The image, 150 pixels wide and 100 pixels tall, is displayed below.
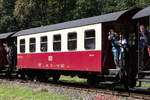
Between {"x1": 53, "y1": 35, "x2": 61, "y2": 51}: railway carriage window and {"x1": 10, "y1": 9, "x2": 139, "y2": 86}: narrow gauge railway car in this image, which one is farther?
{"x1": 53, "y1": 35, "x2": 61, "y2": 51}: railway carriage window

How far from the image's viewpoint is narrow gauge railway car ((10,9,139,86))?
12156mm

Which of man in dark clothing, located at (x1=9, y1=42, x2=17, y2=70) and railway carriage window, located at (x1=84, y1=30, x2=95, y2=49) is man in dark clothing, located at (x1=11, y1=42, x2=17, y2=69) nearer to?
man in dark clothing, located at (x1=9, y1=42, x2=17, y2=70)

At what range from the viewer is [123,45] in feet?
38.0

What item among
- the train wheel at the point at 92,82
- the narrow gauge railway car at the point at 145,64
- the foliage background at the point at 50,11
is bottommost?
the train wheel at the point at 92,82

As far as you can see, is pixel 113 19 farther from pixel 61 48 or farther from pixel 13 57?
pixel 13 57

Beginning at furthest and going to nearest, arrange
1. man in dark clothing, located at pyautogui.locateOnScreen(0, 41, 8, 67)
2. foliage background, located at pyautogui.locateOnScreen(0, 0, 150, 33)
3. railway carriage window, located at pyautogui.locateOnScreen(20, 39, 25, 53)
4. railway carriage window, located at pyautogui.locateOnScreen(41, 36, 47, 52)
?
foliage background, located at pyautogui.locateOnScreen(0, 0, 150, 33) < man in dark clothing, located at pyautogui.locateOnScreen(0, 41, 8, 67) < railway carriage window, located at pyautogui.locateOnScreen(20, 39, 25, 53) < railway carriage window, located at pyautogui.locateOnScreen(41, 36, 47, 52)

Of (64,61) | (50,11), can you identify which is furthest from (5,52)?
(50,11)

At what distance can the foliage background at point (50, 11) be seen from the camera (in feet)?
119

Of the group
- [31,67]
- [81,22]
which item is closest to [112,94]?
[81,22]

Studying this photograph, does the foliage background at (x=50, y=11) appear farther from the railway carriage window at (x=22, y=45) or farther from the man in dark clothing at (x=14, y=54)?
the railway carriage window at (x=22, y=45)

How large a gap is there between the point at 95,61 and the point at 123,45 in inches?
63.5

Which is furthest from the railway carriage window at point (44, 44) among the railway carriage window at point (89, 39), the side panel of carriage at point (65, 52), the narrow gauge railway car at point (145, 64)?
the narrow gauge railway car at point (145, 64)

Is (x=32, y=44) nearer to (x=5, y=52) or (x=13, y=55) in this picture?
(x=13, y=55)

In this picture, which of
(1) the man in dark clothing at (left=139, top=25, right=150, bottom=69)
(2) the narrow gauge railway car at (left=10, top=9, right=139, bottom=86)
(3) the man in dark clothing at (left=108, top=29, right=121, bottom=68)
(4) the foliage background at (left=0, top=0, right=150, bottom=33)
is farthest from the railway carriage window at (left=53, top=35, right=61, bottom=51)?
(4) the foliage background at (left=0, top=0, right=150, bottom=33)
